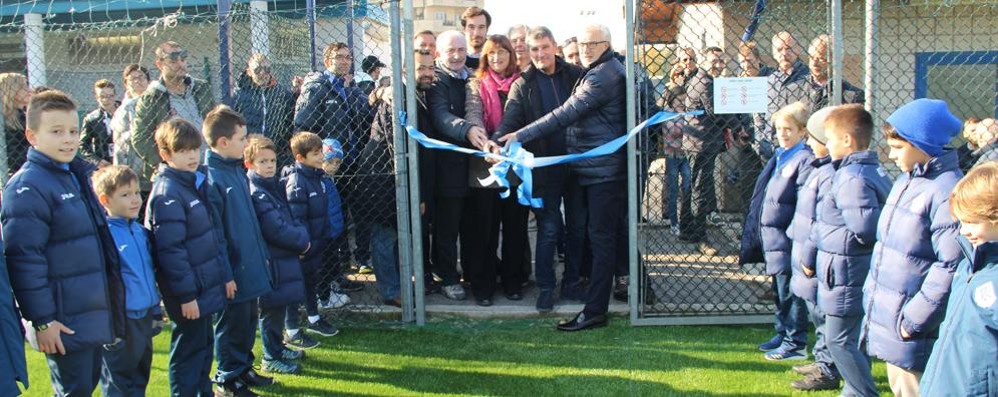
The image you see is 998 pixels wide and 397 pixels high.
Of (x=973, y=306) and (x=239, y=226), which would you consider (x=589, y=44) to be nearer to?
(x=239, y=226)

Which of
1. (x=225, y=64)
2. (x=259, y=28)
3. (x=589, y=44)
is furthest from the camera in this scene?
(x=225, y=64)

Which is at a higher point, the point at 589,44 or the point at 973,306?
the point at 589,44

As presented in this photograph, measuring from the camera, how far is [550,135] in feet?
17.7

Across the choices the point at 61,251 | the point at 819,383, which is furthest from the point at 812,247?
the point at 61,251

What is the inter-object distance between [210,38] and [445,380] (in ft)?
33.2

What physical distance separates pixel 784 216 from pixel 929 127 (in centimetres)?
156

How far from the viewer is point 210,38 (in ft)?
42.2

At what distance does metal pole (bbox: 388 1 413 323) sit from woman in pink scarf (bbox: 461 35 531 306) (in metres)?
0.53

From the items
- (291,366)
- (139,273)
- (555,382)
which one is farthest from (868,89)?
(139,273)

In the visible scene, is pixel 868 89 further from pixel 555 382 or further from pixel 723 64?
pixel 555 382

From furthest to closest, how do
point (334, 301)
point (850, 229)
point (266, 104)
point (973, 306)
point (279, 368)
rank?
point (266, 104) < point (334, 301) < point (279, 368) < point (850, 229) < point (973, 306)

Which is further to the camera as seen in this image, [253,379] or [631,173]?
[631,173]

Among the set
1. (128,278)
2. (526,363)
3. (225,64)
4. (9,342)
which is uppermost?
(225,64)

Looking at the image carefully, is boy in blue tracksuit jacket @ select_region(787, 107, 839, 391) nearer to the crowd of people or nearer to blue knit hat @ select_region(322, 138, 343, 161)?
the crowd of people
